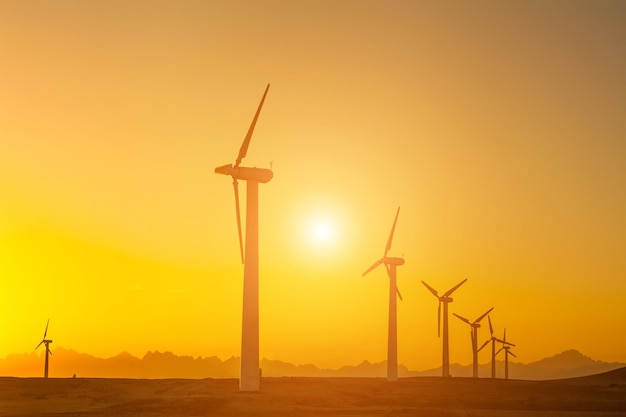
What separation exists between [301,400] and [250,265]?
19690 millimetres

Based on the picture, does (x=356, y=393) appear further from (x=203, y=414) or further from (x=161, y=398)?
Answer: (x=203, y=414)

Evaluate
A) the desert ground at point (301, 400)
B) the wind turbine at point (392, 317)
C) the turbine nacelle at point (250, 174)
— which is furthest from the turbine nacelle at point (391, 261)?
the turbine nacelle at point (250, 174)

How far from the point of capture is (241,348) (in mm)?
120000

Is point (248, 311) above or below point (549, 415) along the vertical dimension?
above

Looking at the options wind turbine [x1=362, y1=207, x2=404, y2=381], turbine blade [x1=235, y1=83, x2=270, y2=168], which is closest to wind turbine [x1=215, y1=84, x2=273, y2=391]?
turbine blade [x1=235, y1=83, x2=270, y2=168]

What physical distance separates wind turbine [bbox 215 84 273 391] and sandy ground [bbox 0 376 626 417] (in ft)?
11.7

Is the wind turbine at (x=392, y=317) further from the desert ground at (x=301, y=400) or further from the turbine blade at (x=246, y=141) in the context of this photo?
the turbine blade at (x=246, y=141)

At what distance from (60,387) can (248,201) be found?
60022 mm

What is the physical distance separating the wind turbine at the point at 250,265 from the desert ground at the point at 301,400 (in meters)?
3.62

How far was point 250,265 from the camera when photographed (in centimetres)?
12238

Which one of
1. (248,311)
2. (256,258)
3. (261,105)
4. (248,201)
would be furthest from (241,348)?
(261,105)

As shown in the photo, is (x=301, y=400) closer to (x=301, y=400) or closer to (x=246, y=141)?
(x=301, y=400)

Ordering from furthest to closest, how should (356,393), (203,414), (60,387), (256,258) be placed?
(60,387)
(356,393)
(256,258)
(203,414)

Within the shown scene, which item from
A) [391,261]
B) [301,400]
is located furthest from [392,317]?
[301,400]
